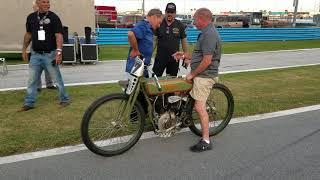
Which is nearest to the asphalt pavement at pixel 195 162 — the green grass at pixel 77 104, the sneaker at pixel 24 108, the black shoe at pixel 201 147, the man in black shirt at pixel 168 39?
the black shoe at pixel 201 147

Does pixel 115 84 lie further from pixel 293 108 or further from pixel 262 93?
pixel 293 108

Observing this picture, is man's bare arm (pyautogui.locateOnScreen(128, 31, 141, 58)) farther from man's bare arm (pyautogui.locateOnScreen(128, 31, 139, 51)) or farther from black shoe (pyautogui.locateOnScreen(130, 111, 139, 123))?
black shoe (pyautogui.locateOnScreen(130, 111, 139, 123))

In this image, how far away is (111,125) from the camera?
4945mm

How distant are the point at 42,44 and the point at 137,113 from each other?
2.48m

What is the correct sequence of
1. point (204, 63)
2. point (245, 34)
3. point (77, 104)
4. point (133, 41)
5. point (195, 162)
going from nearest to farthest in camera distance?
1. point (195, 162)
2. point (204, 63)
3. point (133, 41)
4. point (77, 104)
5. point (245, 34)

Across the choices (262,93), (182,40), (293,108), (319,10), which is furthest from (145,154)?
(319,10)

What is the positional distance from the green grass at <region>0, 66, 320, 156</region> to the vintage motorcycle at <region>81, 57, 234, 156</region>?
57cm

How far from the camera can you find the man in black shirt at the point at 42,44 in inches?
257

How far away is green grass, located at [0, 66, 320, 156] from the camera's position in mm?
5191

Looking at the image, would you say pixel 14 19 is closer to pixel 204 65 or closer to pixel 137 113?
pixel 137 113

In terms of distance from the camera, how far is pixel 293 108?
7.29 meters

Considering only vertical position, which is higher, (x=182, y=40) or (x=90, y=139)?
(x=182, y=40)

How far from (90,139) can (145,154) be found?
679 millimetres

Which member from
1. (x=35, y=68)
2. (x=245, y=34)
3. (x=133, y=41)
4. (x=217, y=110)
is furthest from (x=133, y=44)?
(x=245, y=34)
